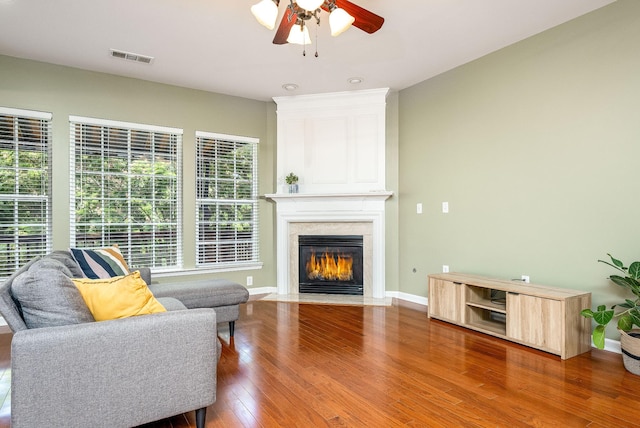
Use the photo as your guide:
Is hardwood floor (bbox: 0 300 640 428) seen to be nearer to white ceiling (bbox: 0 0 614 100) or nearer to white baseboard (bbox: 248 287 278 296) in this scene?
white baseboard (bbox: 248 287 278 296)

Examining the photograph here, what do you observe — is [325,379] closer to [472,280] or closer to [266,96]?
[472,280]

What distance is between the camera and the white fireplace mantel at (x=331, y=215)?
497 cm

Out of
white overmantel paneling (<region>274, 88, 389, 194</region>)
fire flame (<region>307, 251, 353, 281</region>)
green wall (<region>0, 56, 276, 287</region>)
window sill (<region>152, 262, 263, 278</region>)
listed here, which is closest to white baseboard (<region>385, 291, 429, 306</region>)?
fire flame (<region>307, 251, 353, 281</region>)

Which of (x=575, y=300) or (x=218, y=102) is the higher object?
(x=218, y=102)

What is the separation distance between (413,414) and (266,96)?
4.26m

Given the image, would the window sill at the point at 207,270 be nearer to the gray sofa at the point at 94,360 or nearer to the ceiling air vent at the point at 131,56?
the ceiling air vent at the point at 131,56

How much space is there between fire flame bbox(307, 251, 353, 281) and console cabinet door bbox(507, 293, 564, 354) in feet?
7.46

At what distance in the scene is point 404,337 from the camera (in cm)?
345

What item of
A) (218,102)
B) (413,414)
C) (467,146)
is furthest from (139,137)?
(413,414)

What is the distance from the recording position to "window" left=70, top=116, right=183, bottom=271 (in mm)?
4195

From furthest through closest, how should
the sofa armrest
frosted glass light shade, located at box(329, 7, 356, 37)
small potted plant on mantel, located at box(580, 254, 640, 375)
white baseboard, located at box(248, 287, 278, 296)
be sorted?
white baseboard, located at box(248, 287, 278, 296) < small potted plant on mantel, located at box(580, 254, 640, 375) < frosted glass light shade, located at box(329, 7, 356, 37) < the sofa armrest

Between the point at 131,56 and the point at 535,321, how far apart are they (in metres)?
4.50

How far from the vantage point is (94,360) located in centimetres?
166

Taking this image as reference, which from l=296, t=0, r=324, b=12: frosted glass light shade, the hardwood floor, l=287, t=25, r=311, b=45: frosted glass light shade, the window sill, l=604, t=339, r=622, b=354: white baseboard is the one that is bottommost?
the hardwood floor
